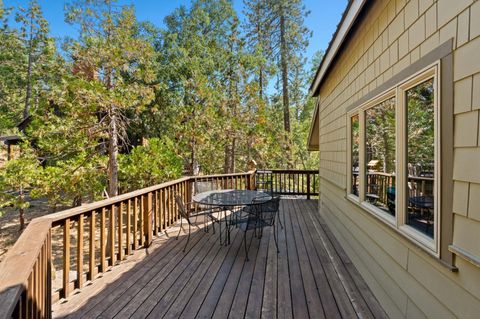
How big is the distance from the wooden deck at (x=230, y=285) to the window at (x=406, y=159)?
2.91ft

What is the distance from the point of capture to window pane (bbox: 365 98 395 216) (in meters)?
2.48

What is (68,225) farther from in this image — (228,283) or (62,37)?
(62,37)

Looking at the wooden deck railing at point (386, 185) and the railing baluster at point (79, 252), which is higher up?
the wooden deck railing at point (386, 185)

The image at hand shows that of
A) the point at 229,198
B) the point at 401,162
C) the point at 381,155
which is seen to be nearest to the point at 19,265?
the point at 401,162

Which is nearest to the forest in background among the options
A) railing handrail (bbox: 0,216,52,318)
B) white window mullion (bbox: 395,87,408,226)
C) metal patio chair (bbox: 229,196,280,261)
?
metal patio chair (bbox: 229,196,280,261)

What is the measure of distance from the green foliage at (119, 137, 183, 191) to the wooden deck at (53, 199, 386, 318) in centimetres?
489

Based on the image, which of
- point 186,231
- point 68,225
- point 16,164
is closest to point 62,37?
point 16,164

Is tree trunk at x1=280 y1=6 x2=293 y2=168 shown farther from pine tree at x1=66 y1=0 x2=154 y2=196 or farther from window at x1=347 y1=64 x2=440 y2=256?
window at x1=347 y1=64 x2=440 y2=256

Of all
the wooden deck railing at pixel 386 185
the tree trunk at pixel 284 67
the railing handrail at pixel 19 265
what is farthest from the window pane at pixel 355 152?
the tree trunk at pixel 284 67

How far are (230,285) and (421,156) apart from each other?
7.20 feet

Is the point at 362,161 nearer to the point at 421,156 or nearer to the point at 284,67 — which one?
the point at 421,156

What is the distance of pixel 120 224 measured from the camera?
3346 mm

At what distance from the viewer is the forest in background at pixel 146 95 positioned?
6711 millimetres

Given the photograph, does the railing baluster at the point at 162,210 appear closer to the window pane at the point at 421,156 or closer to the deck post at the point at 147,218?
the deck post at the point at 147,218
